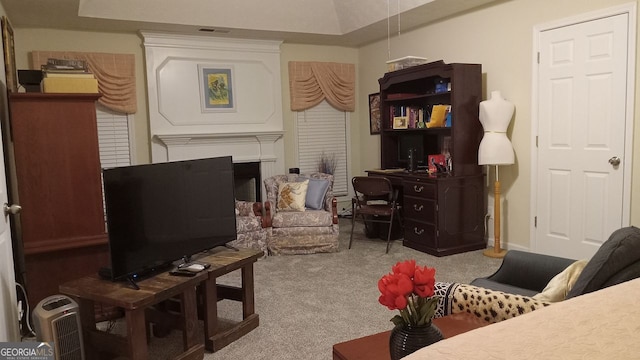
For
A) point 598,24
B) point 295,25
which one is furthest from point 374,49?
point 598,24

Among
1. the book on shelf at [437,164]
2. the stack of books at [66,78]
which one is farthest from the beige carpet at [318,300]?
the stack of books at [66,78]

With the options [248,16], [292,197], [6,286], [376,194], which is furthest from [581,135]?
[6,286]

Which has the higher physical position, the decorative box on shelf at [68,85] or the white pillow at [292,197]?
the decorative box on shelf at [68,85]

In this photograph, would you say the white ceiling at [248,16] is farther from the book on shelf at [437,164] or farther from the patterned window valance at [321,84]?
the book on shelf at [437,164]

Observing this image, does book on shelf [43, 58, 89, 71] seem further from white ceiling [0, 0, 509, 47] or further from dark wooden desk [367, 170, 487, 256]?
dark wooden desk [367, 170, 487, 256]

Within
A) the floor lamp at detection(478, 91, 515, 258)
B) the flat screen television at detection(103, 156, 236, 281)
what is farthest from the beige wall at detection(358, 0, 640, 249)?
the flat screen television at detection(103, 156, 236, 281)

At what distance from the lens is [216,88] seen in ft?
19.6

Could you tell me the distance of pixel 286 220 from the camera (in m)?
4.96

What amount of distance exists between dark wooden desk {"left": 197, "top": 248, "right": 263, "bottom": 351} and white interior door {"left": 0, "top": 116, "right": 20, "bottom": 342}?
97 centimetres

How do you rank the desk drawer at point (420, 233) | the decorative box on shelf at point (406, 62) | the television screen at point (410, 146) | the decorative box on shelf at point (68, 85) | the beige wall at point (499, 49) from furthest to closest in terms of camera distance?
the television screen at point (410, 146)
the decorative box on shelf at point (406, 62)
the desk drawer at point (420, 233)
the beige wall at point (499, 49)
the decorative box on shelf at point (68, 85)

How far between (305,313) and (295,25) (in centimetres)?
374

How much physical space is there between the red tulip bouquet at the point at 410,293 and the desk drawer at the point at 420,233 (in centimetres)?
329

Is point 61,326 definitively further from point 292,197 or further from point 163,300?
point 292,197

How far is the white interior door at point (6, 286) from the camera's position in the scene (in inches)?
87.9
